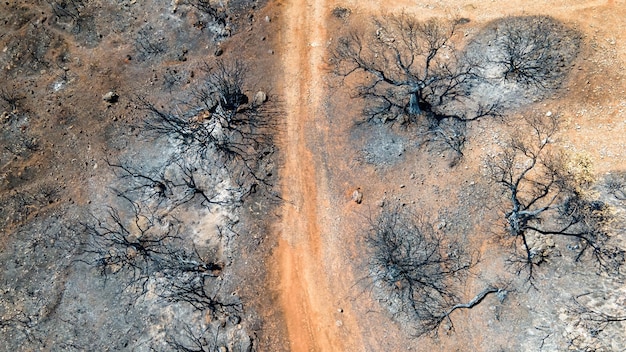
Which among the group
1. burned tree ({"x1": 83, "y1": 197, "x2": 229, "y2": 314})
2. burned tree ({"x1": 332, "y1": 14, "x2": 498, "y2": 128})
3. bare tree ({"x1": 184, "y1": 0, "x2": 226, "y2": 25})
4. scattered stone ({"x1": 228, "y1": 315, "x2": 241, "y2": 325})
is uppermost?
bare tree ({"x1": 184, "y1": 0, "x2": 226, "y2": 25})

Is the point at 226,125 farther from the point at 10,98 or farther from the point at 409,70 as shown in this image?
the point at 10,98

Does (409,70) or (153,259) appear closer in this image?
(153,259)

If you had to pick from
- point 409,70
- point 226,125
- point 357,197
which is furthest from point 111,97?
point 409,70

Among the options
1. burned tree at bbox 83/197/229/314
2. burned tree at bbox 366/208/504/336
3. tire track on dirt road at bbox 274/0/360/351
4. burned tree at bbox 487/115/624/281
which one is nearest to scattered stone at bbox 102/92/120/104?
burned tree at bbox 83/197/229/314

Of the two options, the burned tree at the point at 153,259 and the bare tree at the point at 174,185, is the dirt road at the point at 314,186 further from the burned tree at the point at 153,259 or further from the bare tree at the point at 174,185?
the bare tree at the point at 174,185

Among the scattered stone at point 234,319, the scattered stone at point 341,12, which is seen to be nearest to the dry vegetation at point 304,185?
the scattered stone at point 234,319

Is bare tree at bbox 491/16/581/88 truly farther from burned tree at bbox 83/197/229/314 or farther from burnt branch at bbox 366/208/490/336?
burned tree at bbox 83/197/229/314
